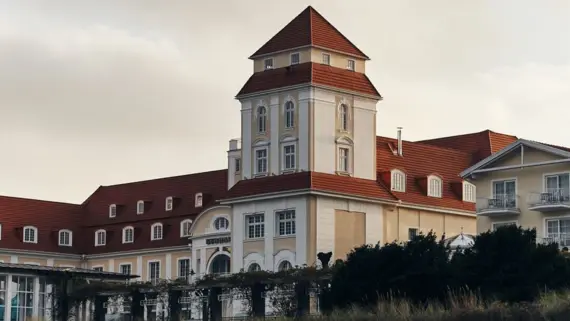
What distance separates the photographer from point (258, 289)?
8481 cm

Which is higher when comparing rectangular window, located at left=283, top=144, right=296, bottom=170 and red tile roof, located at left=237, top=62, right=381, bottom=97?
red tile roof, located at left=237, top=62, right=381, bottom=97

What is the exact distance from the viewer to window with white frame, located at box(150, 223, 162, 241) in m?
119

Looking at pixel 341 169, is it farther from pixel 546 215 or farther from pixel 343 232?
pixel 546 215

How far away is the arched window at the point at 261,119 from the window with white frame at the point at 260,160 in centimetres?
127

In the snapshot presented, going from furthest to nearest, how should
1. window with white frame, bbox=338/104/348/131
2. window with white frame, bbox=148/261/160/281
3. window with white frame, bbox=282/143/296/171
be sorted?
window with white frame, bbox=148/261/160/281 < window with white frame, bbox=338/104/348/131 < window with white frame, bbox=282/143/296/171

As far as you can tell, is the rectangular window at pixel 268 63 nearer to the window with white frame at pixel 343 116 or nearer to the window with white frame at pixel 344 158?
the window with white frame at pixel 343 116

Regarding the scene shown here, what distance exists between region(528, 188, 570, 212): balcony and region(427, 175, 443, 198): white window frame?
16495mm

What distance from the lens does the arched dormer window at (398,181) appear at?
10462 centimetres

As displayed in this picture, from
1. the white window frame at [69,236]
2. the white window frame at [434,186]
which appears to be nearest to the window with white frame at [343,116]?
the white window frame at [434,186]

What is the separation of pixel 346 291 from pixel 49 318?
77.1 ft

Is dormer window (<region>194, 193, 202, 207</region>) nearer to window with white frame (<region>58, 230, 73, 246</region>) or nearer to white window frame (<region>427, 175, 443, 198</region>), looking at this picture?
window with white frame (<region>58, 230, 73, 246</region>)

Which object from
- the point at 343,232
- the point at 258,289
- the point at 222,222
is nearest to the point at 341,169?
the point at 343,232

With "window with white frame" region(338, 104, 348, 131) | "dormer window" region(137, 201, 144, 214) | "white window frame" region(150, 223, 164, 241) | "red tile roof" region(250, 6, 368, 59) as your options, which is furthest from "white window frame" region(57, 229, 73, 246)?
A: "window with white frame" region(338, 104, 348, 131)

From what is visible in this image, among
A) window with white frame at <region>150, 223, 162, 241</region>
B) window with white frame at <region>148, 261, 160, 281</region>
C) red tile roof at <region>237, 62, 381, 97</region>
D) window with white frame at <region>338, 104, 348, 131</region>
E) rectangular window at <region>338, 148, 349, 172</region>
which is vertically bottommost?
window with white frame at <region>148, 261, 160, 281</region>
